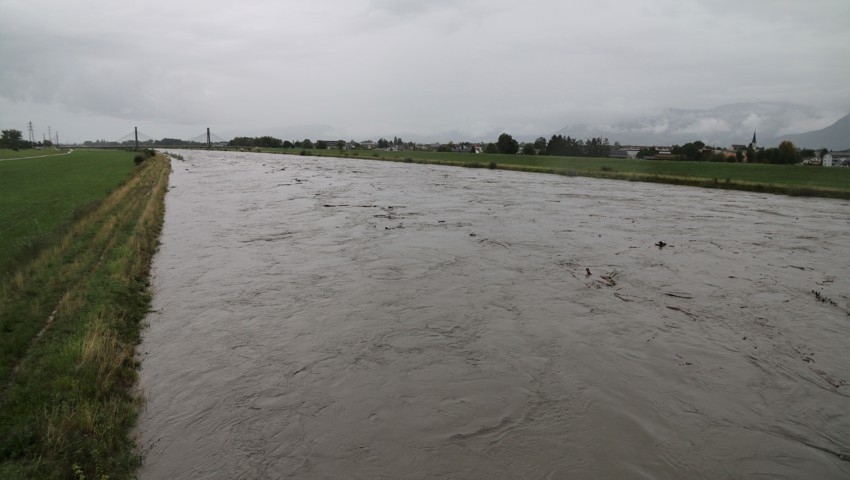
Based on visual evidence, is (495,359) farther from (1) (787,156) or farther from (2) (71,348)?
(1) (787,156)

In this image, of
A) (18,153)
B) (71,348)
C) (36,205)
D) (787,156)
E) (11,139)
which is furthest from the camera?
(11,139)

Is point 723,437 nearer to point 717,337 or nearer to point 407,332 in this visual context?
point 717,337

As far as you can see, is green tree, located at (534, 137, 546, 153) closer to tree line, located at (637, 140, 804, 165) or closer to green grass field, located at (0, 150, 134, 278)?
tree line, located at (637, 140, 804, 165)

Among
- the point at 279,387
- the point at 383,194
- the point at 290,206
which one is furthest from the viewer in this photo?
the point at 383,194

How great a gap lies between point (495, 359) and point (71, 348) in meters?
6.86

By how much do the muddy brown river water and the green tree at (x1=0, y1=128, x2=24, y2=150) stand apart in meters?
139

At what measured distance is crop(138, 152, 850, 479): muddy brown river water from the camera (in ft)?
18.4

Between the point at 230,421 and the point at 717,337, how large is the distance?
884 cm

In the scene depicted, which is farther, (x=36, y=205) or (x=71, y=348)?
(x=36, y=205)

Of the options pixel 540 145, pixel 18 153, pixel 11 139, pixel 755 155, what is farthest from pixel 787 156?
pixel 11 139

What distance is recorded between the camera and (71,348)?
23.7 ft

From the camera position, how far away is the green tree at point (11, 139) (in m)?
116

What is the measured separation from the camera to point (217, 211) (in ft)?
82.3

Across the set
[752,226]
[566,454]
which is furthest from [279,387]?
[752,226]
